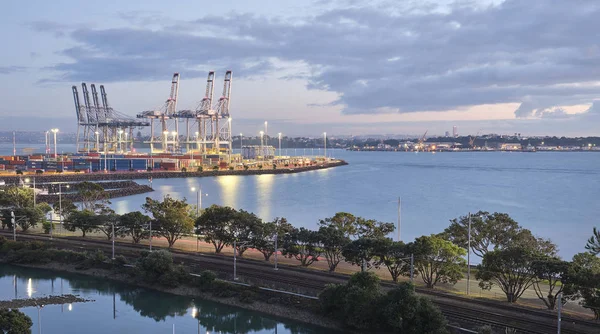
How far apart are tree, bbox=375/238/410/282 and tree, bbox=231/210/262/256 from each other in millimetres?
2458

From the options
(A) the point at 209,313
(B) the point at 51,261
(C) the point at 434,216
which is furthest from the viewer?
(C) the point at 434,216

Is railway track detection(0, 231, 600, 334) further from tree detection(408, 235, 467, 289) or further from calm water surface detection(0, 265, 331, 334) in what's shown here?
calm water surface detection(0, 265, 331, 334)

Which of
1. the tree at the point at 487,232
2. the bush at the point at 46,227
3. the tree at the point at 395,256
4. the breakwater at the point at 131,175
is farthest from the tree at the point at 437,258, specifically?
the breakwater at the point at 131,175

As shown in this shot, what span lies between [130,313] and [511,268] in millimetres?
5654

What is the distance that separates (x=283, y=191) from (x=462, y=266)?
18.1 meters

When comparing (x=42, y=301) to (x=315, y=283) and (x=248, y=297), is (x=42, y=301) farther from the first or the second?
(x=315, y=283)

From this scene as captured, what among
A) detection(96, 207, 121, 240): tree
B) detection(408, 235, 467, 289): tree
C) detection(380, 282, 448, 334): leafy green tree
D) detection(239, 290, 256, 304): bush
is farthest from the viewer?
detection(96, 207, 121, 240): tree

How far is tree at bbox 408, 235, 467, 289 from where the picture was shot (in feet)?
25.8

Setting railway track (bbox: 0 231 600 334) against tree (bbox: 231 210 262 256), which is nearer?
railway track (bbox: 0 231 600 334)

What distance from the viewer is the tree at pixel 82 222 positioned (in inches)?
452

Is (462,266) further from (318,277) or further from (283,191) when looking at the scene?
(283,191)

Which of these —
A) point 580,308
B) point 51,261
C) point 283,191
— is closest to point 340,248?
point 580,308

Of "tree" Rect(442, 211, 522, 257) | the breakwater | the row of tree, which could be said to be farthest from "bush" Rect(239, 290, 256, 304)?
the breakwater

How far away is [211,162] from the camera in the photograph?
37906mm
